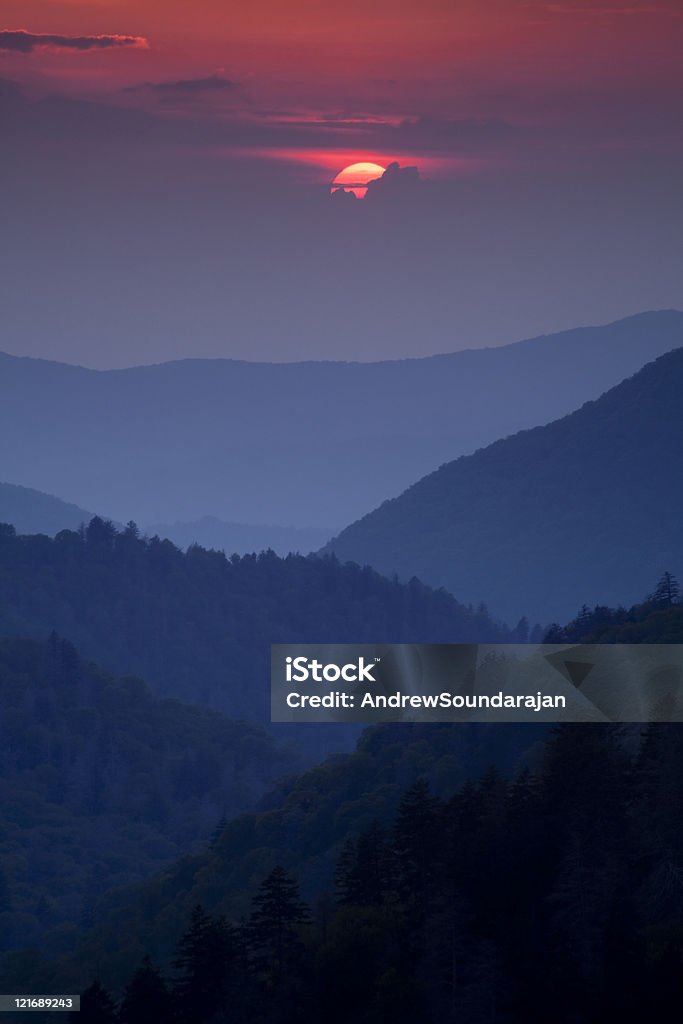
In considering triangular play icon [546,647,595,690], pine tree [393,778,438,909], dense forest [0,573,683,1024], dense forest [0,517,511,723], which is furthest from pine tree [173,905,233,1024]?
dense forest [0,517,511,723]

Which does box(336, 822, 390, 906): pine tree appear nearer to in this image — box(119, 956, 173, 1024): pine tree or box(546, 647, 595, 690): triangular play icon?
box(119, 956, 173, 1024): pine tree

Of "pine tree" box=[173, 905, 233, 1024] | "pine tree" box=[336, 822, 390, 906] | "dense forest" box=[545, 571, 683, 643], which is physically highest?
"dense forest" box=[545, 571, 683, 643]

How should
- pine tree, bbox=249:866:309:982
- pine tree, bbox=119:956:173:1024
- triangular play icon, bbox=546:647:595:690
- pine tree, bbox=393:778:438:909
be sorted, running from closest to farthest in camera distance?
pine tree, bbox=119:956:173:1024, pine tree, bbox=249:866:309:982, pine tree, bbox=393:778:438:909, triangular play icon, bbox=546:647:595:690

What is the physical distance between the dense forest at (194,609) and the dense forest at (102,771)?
26.0 m

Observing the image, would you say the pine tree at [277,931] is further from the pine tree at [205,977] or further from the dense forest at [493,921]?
the pine tree at [205,977]

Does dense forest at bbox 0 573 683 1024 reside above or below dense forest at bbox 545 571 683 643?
below

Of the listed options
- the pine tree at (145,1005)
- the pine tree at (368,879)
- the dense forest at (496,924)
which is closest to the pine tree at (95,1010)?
the dense forest at (496,924)

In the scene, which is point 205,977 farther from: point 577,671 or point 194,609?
point 194,609

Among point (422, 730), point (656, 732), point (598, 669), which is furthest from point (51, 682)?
point (656, 732)

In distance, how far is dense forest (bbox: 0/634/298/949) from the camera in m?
108

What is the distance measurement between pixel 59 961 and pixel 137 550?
122688mm

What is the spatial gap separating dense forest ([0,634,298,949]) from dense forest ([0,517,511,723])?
85.3 ft

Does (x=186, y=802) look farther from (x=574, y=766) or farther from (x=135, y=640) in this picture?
(x=574, y=766)

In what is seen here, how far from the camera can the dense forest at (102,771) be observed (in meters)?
108
